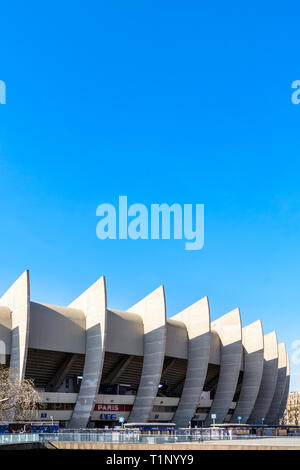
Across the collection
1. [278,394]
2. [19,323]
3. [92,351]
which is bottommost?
[278,394]

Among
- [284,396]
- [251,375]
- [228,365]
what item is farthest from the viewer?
[284,396]

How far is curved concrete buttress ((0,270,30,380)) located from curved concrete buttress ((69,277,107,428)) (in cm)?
778

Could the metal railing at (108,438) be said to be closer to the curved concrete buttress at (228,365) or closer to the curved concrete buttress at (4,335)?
the curved concrete buttress at (4,335)

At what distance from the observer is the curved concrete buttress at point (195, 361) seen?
2312 inches

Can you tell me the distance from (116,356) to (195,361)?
10.1 meters

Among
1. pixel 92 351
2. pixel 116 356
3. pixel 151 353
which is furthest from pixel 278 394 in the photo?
pixel 92 351

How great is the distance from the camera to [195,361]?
59.8 metres

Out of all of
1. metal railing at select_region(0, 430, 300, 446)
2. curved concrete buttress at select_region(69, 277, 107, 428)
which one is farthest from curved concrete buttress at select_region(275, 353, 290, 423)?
metal railing at select_region(0, 430, 300, 446)

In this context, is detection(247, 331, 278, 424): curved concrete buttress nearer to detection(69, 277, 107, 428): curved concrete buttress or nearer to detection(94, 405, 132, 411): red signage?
detection(94, 405, 132, 411): red signage

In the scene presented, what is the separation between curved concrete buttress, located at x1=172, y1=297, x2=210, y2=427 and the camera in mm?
58719

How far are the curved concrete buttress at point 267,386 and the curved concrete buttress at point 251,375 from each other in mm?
8798

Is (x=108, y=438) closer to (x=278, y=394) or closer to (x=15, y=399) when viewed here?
(x=15, y=399)

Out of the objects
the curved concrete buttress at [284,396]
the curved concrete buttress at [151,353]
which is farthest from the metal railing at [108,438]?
the curved concrete buttress at [284,396]
